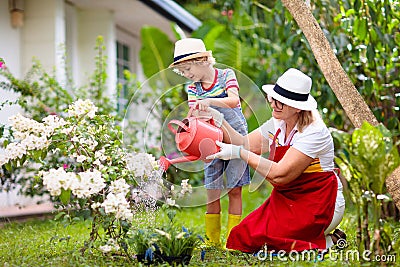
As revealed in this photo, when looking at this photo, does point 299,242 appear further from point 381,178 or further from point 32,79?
point 32,79

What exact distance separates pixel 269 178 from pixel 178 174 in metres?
0.59

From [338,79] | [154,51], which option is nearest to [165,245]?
[338,79]

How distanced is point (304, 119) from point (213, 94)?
21.5 inches

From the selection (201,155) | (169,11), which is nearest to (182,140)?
(201,155)

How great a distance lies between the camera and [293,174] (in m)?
3.45

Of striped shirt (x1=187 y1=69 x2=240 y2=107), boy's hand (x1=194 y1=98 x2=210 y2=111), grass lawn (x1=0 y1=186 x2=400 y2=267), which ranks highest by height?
striped shirt (x1=187 y1=69 x2=240 y2=107)

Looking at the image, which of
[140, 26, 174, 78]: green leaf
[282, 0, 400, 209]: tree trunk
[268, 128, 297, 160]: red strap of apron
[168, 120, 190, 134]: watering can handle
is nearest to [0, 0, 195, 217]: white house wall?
[140, 26, 174, 78]: green leaf

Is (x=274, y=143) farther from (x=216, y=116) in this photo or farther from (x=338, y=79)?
(x=338, y=79)

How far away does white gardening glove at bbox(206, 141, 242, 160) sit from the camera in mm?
3367

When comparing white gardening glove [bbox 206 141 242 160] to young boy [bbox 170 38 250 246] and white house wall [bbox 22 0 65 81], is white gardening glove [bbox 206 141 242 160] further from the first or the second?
white house wall [bbox 22 0 65 81]

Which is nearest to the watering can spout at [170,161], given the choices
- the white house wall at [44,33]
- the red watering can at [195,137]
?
the red watering can at [195,137]

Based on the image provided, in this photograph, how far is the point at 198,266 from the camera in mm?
3146

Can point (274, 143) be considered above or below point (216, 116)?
below

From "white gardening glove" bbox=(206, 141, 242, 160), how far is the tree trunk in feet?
2.77
